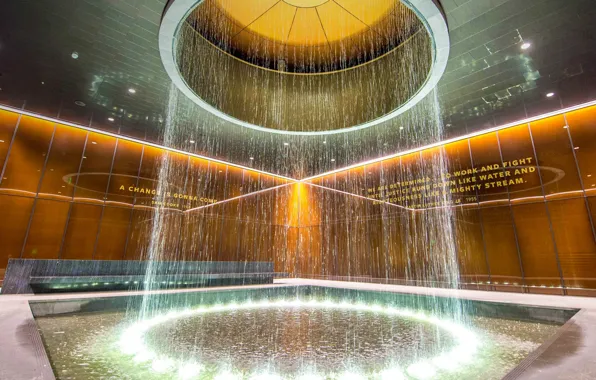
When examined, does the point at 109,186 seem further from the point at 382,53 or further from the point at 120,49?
the point at 382,53

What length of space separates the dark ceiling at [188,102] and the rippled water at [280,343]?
4.81 metres

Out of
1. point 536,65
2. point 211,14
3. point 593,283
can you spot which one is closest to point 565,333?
point 536,65

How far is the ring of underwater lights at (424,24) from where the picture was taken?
13.7 feet

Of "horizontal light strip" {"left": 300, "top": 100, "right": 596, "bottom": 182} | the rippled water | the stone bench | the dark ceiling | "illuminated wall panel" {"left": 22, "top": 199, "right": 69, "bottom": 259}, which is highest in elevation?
"horizontal light strip" {"left": 300, "top": 100, "right": 596, "bottom": 182}

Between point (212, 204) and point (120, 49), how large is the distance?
7.33 m

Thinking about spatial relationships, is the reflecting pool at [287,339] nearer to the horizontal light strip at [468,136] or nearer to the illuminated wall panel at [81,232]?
the illuminated wall panel at [81,232]

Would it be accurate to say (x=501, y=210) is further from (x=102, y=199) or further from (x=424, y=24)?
(x=102, y=199)

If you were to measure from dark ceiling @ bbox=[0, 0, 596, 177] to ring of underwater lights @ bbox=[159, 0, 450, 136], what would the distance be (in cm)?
20

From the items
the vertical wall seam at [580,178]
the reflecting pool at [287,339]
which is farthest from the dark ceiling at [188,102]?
the reflecting pool at [287,339]

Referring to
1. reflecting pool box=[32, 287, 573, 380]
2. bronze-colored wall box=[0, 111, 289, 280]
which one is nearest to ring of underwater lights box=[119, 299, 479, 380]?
reflecting pool box=[32, 287, 573, 380]

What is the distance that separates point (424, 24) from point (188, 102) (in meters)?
5.49

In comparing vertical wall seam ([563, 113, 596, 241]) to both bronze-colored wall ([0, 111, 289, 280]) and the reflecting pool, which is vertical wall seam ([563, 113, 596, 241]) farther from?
bronze-colored wall ([0, 111, 289, 280])

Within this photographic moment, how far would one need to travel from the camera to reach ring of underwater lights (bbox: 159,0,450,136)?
418 cm

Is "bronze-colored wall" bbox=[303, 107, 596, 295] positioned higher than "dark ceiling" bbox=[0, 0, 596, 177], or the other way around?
"dark ceiling" bbox=[0, 0, 596, 177]
